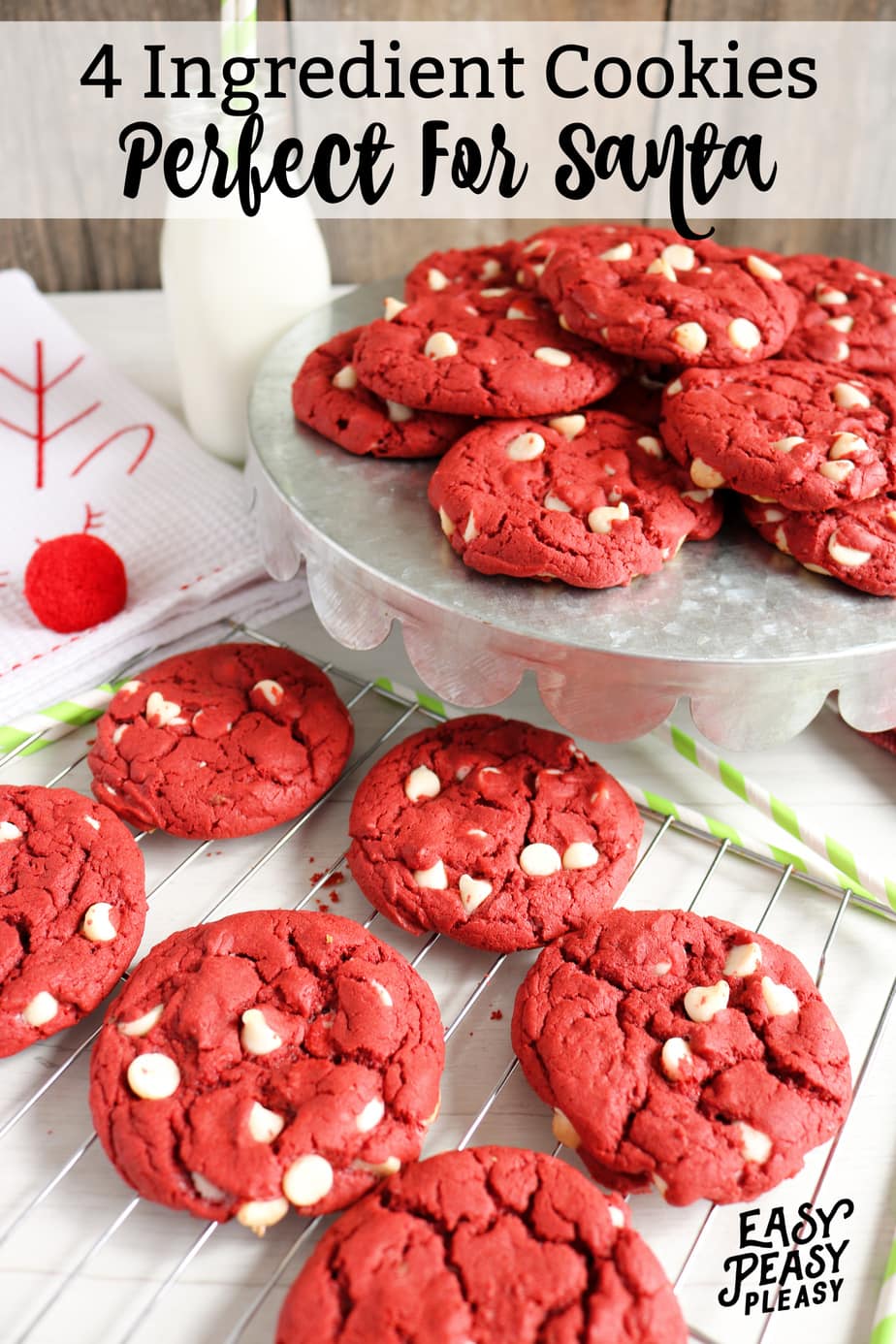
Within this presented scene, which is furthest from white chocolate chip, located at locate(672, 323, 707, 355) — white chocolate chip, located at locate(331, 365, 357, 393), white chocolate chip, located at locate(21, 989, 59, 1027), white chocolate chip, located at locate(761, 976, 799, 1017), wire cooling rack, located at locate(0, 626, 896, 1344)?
white chocolate chip, located at locate(21, 989, 59, 1027)

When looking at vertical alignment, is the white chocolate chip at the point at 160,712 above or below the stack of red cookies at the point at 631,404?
below

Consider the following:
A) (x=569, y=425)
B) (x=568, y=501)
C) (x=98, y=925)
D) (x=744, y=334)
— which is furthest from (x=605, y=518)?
(x=98, y=925)

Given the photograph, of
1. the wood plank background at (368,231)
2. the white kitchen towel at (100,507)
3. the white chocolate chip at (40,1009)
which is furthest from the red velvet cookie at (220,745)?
the wood plank background at (368,231)

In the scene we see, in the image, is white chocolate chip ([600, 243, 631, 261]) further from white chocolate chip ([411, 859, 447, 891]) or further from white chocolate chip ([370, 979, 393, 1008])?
white chocolate chip ([370, 979, 393, 1008])

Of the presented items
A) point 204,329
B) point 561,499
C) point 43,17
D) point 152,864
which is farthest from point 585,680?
point 43,17

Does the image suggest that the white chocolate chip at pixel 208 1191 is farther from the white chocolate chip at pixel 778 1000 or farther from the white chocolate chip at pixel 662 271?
the white chocolate chip at pixel 662 271

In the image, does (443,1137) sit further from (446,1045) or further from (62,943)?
(62,943)
